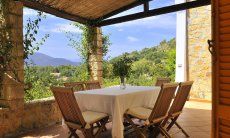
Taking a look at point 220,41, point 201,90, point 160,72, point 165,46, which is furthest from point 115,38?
point 220,41

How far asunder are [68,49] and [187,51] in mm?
4059

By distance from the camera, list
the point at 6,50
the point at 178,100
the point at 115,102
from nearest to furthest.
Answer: the point at 115,102
the point at 178,100
the point at 6,50

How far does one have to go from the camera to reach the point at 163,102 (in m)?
3.88

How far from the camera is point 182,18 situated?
902 cm

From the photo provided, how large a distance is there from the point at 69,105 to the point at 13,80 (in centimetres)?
149

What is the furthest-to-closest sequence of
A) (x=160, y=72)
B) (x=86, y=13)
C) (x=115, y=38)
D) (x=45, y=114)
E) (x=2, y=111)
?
(x=160, y=72) → (x=115, y=38) → (x=86, y=13) → (x=45, y=114) → (x=2, y=111)

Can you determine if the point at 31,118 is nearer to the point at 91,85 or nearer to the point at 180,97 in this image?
the point at 91,85

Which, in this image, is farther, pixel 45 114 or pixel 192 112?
pixel 192 112

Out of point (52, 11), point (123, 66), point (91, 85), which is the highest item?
point (52, 11)

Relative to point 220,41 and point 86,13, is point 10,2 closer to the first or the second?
point 86,13

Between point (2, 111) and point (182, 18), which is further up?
point (182, 18)

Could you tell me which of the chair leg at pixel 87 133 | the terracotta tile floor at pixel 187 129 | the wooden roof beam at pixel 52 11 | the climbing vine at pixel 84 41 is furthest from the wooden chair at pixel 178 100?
the climbing vine at pixel 84 41

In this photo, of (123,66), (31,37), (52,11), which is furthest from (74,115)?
(52,11)

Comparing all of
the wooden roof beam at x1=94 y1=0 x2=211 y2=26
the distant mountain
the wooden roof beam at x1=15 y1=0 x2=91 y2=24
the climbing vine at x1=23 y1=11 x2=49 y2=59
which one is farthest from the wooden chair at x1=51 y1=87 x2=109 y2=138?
the wooden roof beam at x1=94 y1=0 x2=211 y2=26
